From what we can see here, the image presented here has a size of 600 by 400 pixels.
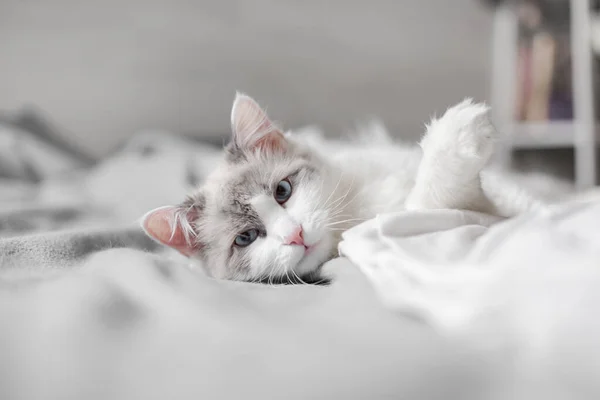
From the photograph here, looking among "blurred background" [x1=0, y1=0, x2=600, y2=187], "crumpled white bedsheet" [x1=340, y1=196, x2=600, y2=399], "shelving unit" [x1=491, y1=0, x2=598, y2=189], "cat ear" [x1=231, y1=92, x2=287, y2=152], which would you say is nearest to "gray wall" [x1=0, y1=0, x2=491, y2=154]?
"blurred background" [x1=0, y1=0, x2=600, y2=187]

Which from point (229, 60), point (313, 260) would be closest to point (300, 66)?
point (229, 60)

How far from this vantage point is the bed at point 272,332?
392 millimetres

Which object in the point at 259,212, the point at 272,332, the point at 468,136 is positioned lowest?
the point at 272,332

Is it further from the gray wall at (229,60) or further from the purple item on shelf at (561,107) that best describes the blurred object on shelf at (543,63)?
the gray wall at (229,60)

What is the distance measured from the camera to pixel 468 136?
Result: 73 cm

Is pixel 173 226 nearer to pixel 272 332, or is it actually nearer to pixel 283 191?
pixel 283 191

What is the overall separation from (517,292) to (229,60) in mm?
2638

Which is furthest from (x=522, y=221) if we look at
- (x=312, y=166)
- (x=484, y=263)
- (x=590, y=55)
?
(x=590, y=55)

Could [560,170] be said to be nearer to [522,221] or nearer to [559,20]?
[559,20]

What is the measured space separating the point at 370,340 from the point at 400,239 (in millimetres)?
188

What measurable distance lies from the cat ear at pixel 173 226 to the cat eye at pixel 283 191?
0.61ft

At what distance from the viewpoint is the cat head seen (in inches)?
34.1

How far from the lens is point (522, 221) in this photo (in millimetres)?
548

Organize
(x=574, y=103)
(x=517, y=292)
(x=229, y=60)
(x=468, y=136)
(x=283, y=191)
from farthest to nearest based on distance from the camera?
(x=229, y=60) < (x=574, y=103) < (x=283, y=191) < (x=468, y=136) < (x=517, y=292)
